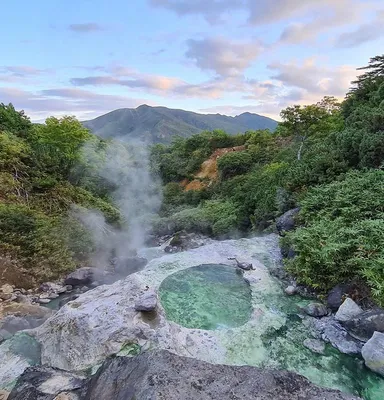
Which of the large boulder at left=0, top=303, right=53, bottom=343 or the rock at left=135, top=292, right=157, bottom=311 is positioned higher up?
the rock at left=135, top=292, right=157, bottom=311

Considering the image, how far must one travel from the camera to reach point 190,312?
813 centimetres

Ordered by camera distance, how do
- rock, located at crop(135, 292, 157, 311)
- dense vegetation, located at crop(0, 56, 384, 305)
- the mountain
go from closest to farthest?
rock, located at crop(135, 292, 157, 311)
dense vegetation, located at crop(0, 56, 384, 305)
the mountain

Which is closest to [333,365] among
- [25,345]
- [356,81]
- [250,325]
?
[250,325]

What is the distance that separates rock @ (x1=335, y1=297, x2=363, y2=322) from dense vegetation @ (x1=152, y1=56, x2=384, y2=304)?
591mm

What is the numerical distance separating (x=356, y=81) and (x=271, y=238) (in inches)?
589

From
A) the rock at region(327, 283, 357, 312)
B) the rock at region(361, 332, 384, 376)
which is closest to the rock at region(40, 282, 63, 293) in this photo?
the rock at region(327, 283, 357, 312)

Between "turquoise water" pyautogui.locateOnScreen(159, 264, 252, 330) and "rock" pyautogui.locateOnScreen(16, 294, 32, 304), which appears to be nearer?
"turquoise water" pyautogui.locateOnScreen(159, 264, 252, 330)

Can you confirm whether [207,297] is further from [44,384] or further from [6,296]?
[6,296]

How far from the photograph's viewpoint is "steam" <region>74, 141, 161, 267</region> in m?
14.3

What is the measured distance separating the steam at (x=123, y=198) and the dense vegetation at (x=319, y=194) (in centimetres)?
169

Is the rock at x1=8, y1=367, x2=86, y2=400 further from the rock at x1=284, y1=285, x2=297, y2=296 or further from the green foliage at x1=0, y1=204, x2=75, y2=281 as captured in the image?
the green foliage at x1=0, y1=204, x2=75, y2=281

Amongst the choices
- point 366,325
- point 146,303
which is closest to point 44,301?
point 146,303

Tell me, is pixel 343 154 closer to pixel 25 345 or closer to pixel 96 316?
pixel 96 316

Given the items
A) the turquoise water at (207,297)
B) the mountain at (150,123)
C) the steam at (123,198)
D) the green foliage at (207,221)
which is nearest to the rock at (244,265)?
the turquoise water at (207,297)
